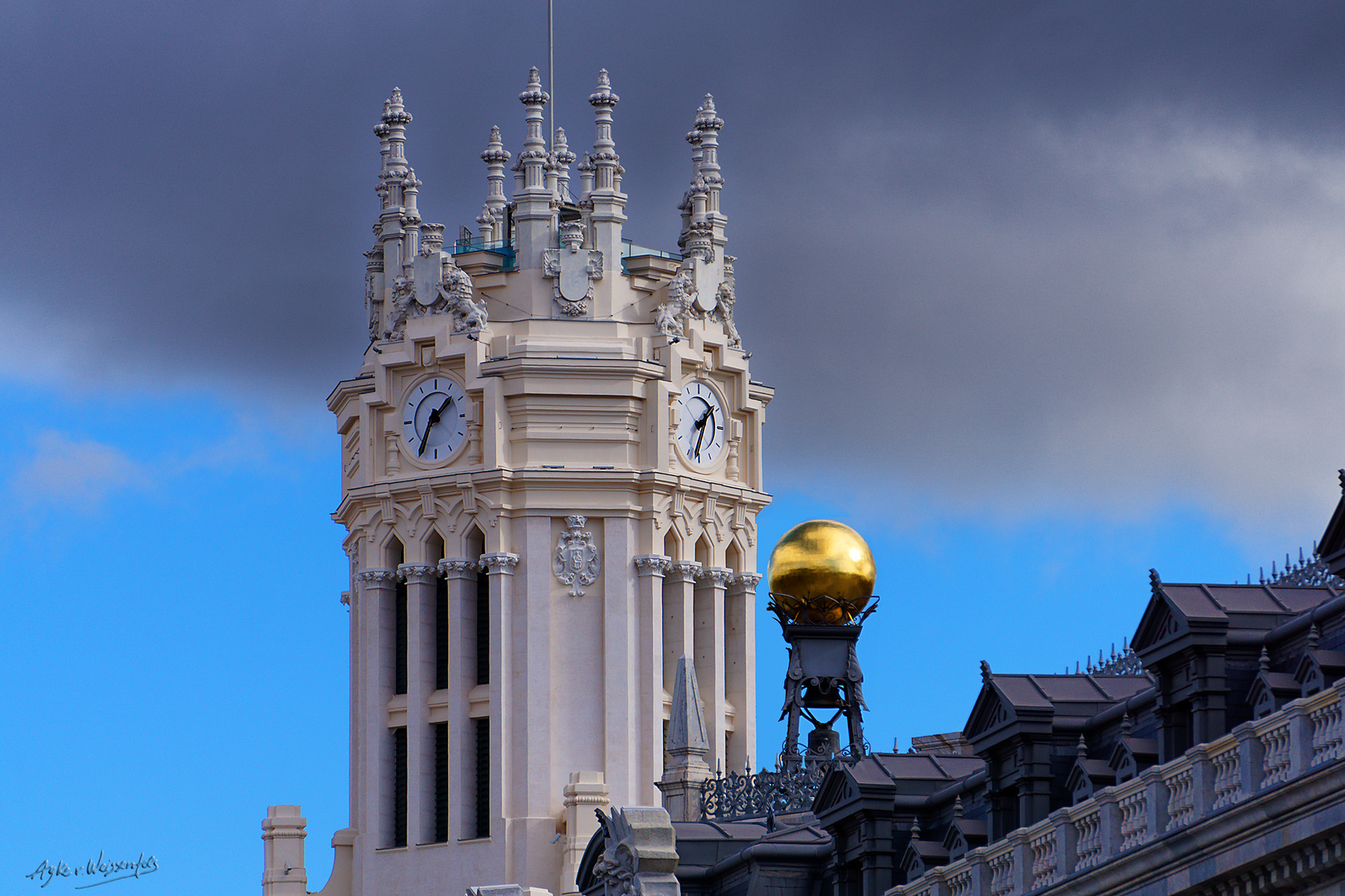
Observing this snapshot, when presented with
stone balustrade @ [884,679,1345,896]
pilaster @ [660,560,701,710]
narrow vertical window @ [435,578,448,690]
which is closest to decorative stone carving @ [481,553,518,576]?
narrow vertical window @ [435,578,448,690]

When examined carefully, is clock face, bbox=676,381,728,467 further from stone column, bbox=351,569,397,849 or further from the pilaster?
stone column, bbox=351,569,397,849

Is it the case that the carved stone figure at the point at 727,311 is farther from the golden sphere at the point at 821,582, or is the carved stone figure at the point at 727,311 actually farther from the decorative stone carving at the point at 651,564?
the golden sphere at the point at 821,582

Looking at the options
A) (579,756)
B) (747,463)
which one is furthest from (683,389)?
(579,756)

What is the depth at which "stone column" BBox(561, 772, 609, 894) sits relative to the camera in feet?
368

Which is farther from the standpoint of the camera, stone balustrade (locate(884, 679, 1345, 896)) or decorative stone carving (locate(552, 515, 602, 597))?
decorative stone carving (locate(552, 515, 602, 597))

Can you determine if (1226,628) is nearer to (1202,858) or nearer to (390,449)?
(1202,858)

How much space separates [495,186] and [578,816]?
21.4 metres

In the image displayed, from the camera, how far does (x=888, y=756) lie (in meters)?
70.3

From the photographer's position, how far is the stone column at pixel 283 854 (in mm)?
121250

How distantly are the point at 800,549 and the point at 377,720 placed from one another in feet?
78.6

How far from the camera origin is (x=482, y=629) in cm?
11919

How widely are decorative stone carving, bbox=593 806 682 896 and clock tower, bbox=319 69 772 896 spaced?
4521 cm

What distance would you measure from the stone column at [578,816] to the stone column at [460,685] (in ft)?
15.5

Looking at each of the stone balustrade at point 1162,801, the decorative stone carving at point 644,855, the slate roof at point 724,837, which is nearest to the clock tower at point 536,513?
the slate roof at point 724,837
